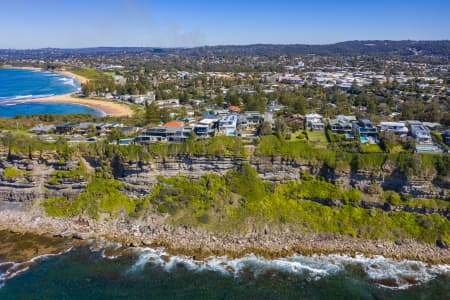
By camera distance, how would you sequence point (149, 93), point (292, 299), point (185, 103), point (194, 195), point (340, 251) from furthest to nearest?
Answer: point (149, 93)
point (185, 103)
point (194, 195)
point (340, 251)
point (292, 299)

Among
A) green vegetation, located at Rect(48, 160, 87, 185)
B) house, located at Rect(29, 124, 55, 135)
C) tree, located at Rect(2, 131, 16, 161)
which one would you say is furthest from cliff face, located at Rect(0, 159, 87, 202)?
house, located at Rect(29, 124, 55, 135)

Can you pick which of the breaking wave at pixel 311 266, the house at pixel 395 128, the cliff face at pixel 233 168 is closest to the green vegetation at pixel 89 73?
the cliff face at pixel 233 168

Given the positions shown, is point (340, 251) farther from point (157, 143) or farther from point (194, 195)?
point (157, 143)

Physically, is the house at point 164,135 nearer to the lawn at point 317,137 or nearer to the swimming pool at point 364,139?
the lawn at point 317,137

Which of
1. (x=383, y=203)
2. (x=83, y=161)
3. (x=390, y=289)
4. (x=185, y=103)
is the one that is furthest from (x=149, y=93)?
(x=390, y=289)

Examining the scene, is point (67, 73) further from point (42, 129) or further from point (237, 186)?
point (237, 186)

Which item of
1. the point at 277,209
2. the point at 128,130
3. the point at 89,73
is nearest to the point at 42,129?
the point at 128,130
